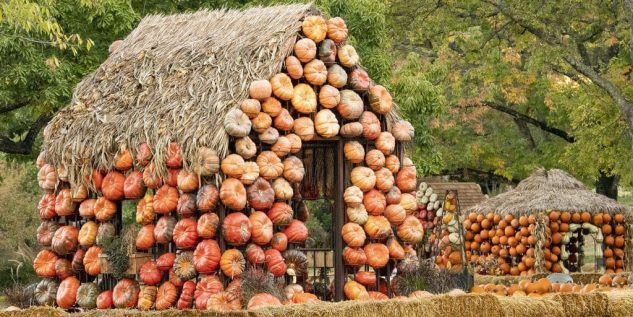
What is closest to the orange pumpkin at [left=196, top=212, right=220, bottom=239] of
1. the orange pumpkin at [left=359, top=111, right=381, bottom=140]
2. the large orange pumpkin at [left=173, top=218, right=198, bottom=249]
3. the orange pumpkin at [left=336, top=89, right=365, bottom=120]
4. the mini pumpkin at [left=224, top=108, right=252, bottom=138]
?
the large orange pumpkin at [left=173, top=218, right=198, bottom=249]

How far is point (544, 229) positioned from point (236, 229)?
1740cm

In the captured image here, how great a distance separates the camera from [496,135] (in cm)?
4634

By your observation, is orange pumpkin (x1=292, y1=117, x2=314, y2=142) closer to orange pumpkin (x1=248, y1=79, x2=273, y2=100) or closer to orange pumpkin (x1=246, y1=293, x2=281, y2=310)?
orange pumpkin (x1=248, y1=79, x2=273, y2=100)

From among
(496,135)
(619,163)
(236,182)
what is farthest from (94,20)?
(496,135)

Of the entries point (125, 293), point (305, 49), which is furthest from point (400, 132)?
point (125, 293)

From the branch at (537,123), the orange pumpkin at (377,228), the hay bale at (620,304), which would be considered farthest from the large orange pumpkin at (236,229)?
the branch at (537,123)

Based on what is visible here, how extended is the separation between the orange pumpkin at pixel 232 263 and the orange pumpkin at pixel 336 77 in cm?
273

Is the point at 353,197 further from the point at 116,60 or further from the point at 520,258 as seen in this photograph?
the point at 520,258

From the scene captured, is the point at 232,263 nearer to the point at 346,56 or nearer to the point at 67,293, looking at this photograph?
the point at 67,293

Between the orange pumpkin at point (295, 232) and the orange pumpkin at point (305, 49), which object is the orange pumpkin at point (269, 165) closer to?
the orange pumpkin at point (295, 232)

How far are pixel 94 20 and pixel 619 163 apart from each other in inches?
680

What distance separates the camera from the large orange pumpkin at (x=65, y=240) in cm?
1767

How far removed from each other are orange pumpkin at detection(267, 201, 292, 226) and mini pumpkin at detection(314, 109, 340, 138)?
3.84 feet

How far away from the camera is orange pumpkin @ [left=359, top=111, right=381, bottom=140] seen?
16969 mm
